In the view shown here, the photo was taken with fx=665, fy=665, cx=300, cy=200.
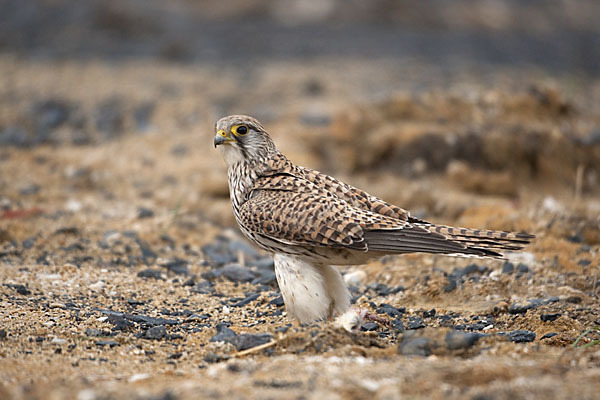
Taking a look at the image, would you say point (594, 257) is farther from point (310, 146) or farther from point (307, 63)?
point (307, 63)

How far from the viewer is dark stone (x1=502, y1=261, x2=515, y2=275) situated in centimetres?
582

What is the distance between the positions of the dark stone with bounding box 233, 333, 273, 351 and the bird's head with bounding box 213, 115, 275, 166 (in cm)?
145

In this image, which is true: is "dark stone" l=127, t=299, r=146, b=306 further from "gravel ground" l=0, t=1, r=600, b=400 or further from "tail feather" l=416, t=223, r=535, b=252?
"tail feather" l=416, t=223, r=535, b=252

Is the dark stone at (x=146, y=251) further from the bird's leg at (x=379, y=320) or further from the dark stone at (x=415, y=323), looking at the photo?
the dark stone at (x=415, y=323)

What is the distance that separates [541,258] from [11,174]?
260 inches

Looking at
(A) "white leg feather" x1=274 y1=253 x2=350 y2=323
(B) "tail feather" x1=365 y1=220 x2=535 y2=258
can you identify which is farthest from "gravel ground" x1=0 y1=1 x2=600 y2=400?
(B) "tail feather" x1=365 y1=220 x2=535 y2=258

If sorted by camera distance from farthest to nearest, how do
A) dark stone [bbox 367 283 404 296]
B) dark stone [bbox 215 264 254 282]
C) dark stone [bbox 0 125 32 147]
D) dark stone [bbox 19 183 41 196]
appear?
Result: dark stone [bbox 0 125 32 147]
dark stone [bbox 19 183 41 196]
dark stone [bbox 215 264 254 282]
dark stone [bbox 367 283 404 296]

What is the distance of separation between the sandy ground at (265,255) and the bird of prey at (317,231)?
0.36 metres

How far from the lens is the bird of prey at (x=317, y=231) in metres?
4.44

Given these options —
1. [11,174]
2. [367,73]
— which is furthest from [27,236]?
[367,73]

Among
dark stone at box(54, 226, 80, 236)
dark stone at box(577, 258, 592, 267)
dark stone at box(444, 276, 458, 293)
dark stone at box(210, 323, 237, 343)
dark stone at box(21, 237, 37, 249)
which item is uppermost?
dark stone at box(54, 226, 80, 236)

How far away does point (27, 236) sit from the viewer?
6645 mm

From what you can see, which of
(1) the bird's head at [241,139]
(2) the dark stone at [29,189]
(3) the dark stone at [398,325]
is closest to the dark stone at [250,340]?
(3) the dark stone at [398,325]

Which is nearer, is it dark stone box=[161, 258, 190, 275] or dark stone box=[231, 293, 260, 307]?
dark stone box=[231, 293, 260, 307]
